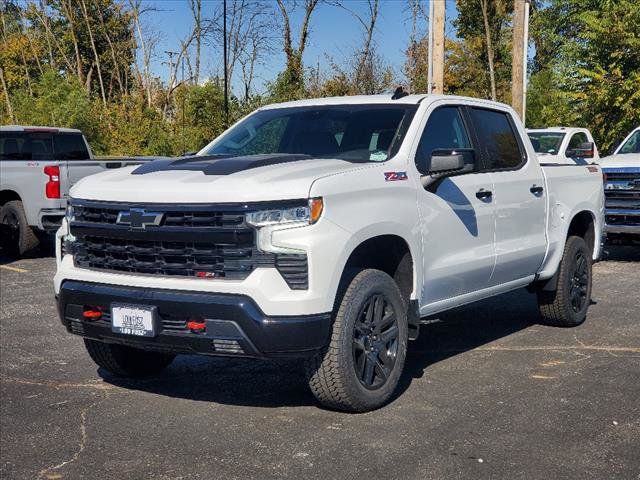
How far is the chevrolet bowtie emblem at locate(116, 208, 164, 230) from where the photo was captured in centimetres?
493

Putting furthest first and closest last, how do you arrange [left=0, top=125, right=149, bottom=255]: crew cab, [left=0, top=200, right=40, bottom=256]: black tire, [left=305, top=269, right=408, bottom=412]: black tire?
[left=0, top=200, right=40, bottom=256]: black tire
[left=0, top=125, right=149, bottom=255]: crew cab
[left=305, top=269, right=408, bottom=412]: black tire

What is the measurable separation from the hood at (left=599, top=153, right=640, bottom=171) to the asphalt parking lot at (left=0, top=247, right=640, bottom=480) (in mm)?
5178

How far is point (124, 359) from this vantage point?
Result: 20.0 ft

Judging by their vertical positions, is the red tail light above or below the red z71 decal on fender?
below

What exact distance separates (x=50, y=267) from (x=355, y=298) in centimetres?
837

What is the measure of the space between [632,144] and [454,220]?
910 centimetres

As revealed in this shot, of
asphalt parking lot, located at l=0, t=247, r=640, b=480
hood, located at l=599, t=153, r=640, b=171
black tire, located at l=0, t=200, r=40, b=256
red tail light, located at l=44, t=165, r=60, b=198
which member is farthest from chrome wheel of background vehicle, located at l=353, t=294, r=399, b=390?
black tire, located at l=0, t=200, r=40, b=256

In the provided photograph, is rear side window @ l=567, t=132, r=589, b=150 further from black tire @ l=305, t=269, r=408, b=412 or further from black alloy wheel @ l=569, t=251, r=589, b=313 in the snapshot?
black tire @ l=305, t=269, r=408, b=412

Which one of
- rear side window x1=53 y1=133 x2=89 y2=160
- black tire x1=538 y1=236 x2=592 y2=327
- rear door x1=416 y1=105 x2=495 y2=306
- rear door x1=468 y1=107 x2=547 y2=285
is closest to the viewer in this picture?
rear door x1=416 y1=105 x2=495 y2=306

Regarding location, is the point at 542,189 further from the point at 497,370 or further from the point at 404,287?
the point at 404,287

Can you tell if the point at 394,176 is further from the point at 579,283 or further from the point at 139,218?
the point at 579,283

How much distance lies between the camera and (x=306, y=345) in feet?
15.8

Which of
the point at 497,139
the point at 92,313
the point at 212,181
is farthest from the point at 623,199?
the point at 92,313

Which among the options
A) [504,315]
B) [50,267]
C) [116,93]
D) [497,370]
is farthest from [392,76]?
[497,370]
